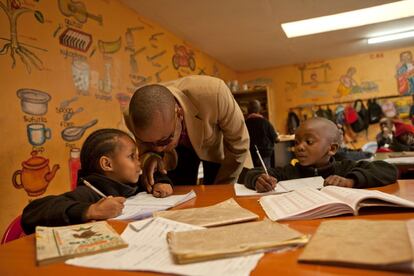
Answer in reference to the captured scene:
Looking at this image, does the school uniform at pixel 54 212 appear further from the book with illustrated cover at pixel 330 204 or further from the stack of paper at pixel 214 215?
the book with illustrated cover at pixel 330 204

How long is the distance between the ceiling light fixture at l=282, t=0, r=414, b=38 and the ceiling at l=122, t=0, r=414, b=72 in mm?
144

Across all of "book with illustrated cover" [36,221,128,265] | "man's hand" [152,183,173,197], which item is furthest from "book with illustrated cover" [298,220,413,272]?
"man's hand" [152,183,173,197]

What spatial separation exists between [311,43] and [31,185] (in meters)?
3.99

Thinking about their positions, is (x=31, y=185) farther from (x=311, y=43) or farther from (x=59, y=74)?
(x=311, y=43)

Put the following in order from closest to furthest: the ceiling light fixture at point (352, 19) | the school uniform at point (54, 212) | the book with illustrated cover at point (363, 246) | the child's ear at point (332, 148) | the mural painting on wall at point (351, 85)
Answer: the book with illustrated cover at point (363, 246), the school uniform at point (54, 212), the child's ear at point (332, 148), the ceiling light fixture at point (352, 19), the mural painting on wall at point (351, 85)

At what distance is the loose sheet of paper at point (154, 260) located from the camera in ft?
1.41

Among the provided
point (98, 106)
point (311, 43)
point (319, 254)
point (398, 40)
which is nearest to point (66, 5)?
point (98, 106)

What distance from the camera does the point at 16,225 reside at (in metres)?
0.92

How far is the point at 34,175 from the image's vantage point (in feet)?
6.35

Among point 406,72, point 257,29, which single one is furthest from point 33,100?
point 406,72

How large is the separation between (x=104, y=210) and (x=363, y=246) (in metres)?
0.59

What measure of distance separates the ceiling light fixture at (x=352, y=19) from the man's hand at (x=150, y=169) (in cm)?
297

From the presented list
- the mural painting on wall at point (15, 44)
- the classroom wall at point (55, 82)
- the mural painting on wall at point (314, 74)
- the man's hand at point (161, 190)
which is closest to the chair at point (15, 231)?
the man's hand at point (161, 190)

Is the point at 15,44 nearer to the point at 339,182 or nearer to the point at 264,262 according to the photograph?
the point at 339,182
